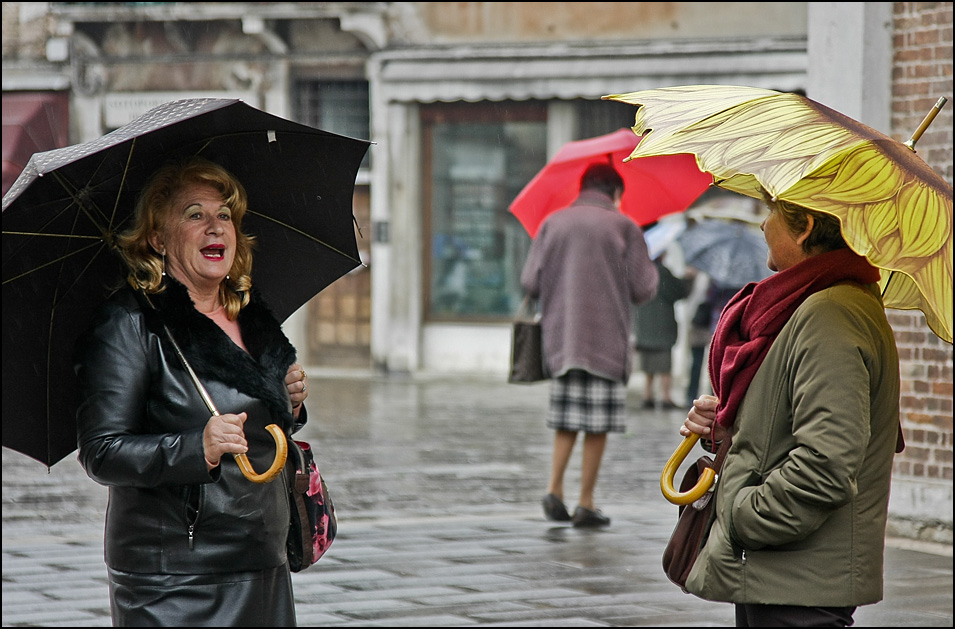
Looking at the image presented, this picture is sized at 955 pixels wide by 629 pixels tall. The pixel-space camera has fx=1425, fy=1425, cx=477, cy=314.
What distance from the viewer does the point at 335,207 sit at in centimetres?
407

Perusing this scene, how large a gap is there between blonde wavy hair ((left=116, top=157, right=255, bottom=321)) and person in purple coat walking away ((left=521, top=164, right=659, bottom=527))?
4788 mm

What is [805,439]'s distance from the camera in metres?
3.20

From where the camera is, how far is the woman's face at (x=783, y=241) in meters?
3.41

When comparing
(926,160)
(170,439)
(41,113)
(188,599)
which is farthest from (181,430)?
(41,113)

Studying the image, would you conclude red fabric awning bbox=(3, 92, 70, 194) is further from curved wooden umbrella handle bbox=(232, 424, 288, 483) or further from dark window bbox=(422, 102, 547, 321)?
curved wooden umbrella handle bbox=(232, 424, 288, 483)

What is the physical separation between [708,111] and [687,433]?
2.67 ft

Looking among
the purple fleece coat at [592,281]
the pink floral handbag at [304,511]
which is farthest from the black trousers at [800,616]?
the purple fleece coat at [592,281]

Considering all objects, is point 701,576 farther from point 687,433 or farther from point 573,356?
point 573,356

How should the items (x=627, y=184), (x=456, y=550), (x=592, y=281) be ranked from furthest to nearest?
(x=627, y=184), (x=592, y=281), (x=456, y=550)

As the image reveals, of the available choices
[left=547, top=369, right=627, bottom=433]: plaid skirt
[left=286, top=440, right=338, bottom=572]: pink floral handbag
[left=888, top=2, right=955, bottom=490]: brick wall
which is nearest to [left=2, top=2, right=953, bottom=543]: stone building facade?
[left=888, top=2, right=955, bottom=490]: brick wall

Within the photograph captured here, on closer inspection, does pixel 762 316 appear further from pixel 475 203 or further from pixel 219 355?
pixel 475 203

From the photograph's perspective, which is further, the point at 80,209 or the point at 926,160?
the point at 926,160

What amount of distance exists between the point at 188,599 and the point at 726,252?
1201cm

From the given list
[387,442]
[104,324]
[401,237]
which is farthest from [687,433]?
[401,237]
